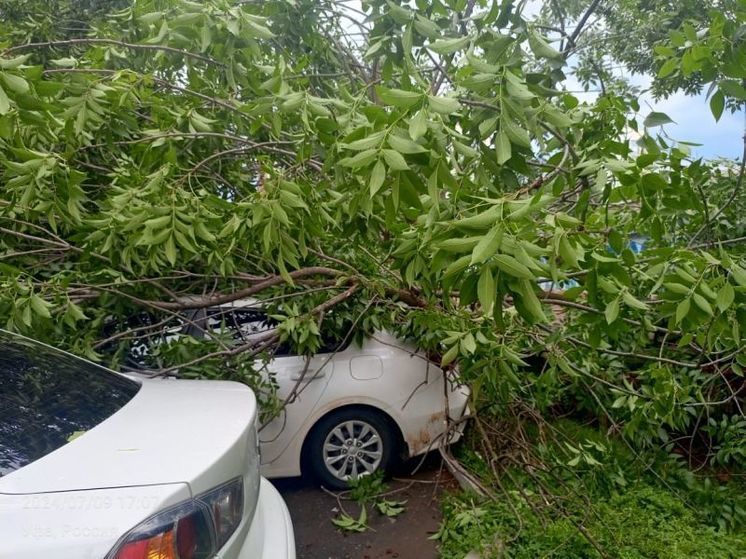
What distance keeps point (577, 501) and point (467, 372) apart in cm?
101

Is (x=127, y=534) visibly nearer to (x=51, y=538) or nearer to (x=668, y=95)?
(x=51, y=538)

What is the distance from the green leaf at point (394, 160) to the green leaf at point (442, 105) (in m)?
0.20

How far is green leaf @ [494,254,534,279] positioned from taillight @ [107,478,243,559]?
110cm

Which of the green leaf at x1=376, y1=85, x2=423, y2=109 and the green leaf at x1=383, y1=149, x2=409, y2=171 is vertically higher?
the green leaf at x1=376, y1=85, x2=423, y2=109

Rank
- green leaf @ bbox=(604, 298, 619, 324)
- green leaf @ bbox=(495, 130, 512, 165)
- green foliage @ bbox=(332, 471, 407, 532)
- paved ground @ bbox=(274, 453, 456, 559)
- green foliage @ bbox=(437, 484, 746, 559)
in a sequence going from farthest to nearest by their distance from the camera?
1. green foliage @ bbox=(332, 471, 407, 532)
2. paved ground @ bbox=(274, 453, 456, 559)
3. green foliage @ bbox=(437, 484, 746, 559)
4. green leaf @ bbox=(604, 298, 619, 324)
5. green leaf @ bbox=(495, 130, 512, 165)

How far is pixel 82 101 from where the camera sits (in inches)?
111

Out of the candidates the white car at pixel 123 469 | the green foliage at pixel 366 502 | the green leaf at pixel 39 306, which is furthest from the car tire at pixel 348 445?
the green leaf at pixel 39 306

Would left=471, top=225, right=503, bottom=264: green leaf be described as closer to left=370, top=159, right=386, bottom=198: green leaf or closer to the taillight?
left=370, top=159, right=386, bottom=198: green leaf

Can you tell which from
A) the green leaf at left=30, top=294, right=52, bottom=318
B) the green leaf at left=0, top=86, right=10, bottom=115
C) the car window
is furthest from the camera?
the car window

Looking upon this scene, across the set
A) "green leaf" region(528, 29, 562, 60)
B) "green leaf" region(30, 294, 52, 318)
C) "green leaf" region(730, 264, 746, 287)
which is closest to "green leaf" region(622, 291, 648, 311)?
"green leaf" region(730, 264, 746, 287)

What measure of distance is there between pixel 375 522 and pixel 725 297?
254 centimetres

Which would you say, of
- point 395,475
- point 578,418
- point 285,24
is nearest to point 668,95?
point 578,418

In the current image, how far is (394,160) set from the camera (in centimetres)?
175

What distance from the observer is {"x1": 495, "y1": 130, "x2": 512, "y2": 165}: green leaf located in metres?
→ 1.90
